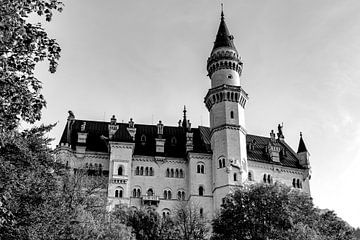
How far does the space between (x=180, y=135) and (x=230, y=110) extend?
1120cm

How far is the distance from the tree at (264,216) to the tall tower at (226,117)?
2295 centimetres

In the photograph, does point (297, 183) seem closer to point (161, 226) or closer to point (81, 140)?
point (161, 226)

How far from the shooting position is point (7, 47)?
43.6 ft

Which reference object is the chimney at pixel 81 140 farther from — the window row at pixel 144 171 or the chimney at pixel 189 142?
the chimney at pixel 189 142

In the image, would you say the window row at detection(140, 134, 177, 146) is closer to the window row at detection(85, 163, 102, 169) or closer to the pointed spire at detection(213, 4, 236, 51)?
the window row at detection(85, 163, 102, 169)

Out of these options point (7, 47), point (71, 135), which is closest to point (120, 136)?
point (71, 135)

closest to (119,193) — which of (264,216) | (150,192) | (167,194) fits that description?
(150,192)

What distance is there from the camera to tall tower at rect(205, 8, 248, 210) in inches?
2879

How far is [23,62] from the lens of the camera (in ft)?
45.3

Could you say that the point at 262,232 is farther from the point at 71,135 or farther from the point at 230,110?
the point at 71,135

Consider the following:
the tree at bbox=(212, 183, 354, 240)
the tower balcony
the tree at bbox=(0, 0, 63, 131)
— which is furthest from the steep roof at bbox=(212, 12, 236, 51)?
the tree at bbox=(0, 0, 63, 131)

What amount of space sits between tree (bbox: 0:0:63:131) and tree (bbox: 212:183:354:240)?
110 ft

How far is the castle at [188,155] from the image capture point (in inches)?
2872

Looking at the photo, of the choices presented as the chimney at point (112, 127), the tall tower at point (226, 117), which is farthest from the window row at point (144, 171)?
the tall tower at point (226, 117)
